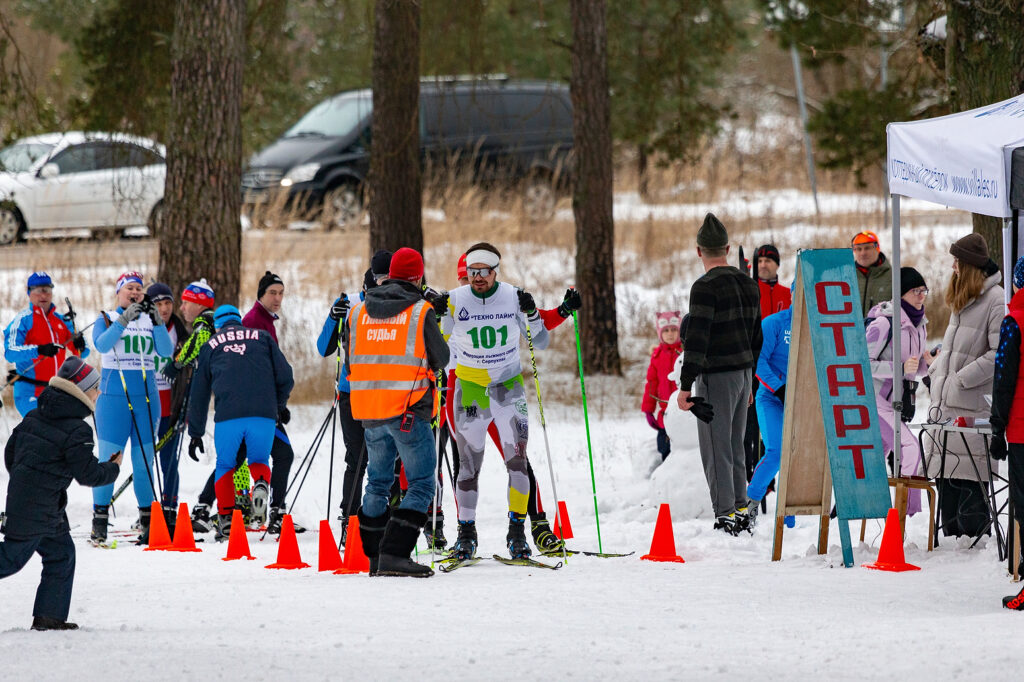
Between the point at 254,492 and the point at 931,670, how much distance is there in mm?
5332

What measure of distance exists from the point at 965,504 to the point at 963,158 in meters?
1.99

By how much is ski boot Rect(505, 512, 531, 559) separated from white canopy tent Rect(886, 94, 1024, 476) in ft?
7.68

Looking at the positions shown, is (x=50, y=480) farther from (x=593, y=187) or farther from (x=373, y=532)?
(x=593, y=187)

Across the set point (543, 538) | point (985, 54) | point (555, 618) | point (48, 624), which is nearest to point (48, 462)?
point (48, 624)

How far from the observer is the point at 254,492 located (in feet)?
30.2

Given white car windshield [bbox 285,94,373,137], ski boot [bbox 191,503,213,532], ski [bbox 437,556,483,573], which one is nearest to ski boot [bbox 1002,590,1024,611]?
ski [bbox 437,556,483,573]

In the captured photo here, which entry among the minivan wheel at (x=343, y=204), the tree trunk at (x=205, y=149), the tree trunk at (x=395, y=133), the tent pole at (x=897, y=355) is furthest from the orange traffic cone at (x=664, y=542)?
the minivan wheel at (x=343, y=204)

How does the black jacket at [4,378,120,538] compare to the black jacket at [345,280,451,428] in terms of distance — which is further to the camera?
the black jacket at [345,280,451,428]

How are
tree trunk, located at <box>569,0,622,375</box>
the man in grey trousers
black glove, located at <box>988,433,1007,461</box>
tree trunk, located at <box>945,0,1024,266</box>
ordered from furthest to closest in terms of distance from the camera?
tree trunk, located at <box>569,0,622,375</box>
tree trunk, located at <box>945,0,1024,266</box>
the man in grey trousers
black glove, located at <box>988,433,1007,461</box>

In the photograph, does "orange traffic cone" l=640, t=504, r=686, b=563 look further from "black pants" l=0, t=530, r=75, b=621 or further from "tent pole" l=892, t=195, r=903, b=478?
"black pants" l=0, t=530, r=75, b=621

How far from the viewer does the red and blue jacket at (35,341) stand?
9.83m

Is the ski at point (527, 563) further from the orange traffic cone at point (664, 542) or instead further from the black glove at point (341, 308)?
the black glove at point (341, 308)

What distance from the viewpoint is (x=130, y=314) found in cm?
917

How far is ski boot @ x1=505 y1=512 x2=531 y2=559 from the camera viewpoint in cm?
776
